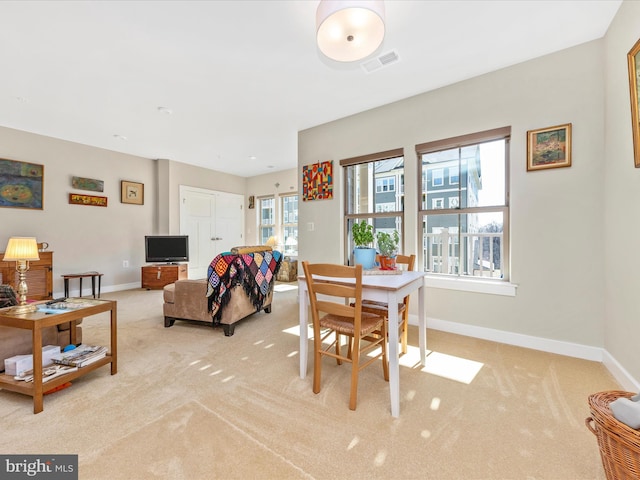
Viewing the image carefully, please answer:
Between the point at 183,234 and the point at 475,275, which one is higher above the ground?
the point at 183,234

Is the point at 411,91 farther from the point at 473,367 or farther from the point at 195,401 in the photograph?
the point at 195,401

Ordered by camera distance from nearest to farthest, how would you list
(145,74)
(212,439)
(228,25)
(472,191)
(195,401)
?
(212,439)
(195,401)
(228,25)
(145,74)
(472,191)

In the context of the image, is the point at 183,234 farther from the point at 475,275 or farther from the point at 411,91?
the point at 475,275

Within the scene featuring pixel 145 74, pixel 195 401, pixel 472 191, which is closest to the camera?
pixel 195 401

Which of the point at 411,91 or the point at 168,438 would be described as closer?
the point at 168,438

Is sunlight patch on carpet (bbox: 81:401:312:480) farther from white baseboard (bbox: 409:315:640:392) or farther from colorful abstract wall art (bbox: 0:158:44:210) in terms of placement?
colorful abstract wall art (bbox: 0:158:44:210)

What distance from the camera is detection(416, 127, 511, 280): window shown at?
2773 millimetres

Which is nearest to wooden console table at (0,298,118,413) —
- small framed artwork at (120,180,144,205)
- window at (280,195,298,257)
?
small framed artwork at (120,180,144,205)

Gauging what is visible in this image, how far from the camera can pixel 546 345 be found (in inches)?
96.0

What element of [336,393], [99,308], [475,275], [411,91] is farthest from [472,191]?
[99,308]

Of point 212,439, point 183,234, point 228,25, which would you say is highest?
point 228,25

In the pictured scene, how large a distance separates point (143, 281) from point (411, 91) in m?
5.32

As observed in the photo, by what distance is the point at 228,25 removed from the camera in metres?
2.09

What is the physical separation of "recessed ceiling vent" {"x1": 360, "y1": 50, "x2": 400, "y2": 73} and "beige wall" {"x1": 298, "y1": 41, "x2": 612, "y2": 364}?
0.72 m
